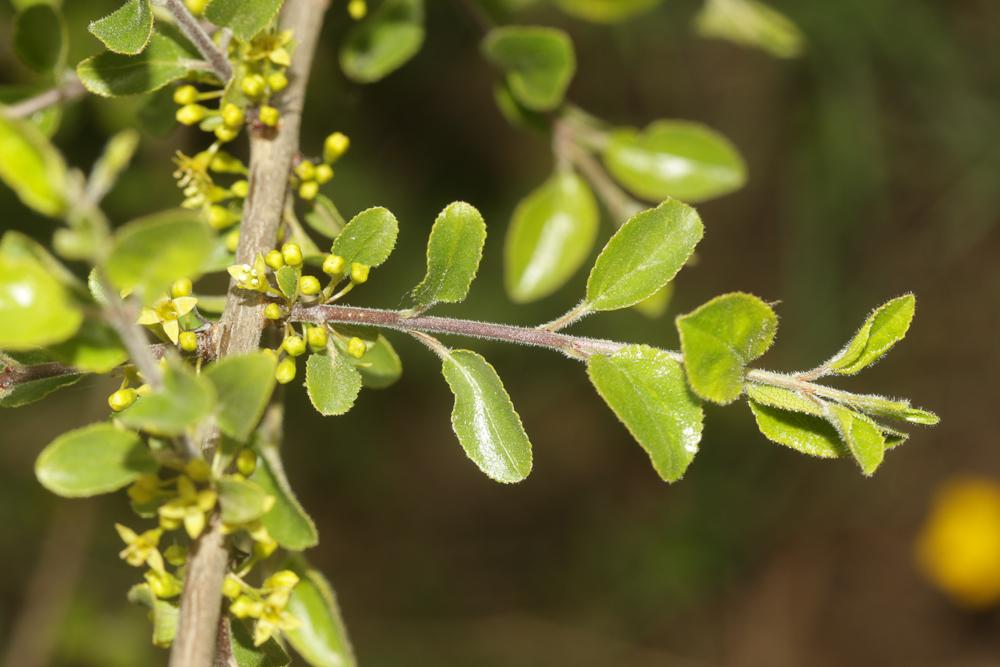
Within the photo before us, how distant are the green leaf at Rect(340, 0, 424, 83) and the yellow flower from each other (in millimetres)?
644

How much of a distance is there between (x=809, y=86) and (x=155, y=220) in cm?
410

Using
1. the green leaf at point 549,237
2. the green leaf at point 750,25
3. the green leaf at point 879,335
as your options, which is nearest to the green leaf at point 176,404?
the green leaf at point 879,335

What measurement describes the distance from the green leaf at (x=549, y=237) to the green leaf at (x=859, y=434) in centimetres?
79

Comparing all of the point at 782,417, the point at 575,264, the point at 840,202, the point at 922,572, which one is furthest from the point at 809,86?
the point at 782,417

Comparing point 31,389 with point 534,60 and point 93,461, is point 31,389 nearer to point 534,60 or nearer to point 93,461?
point 93,461

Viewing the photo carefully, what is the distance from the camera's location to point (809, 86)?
4.36 m

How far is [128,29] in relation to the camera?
1.05 metres

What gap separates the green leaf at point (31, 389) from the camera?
1.03 meters

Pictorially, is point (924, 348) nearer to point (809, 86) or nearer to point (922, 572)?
point (922, 572)

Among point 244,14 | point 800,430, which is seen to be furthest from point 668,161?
point 244,14

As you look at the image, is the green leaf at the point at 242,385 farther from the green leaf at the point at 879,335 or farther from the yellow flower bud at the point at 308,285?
the green leaf at the point at 879,335

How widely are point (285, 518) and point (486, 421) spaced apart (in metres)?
0.24

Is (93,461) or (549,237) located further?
(549,237)

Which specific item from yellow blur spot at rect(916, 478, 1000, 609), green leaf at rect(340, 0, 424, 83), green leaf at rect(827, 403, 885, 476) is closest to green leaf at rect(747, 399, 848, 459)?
green leaf at rect(827, 403, 885, 476)
